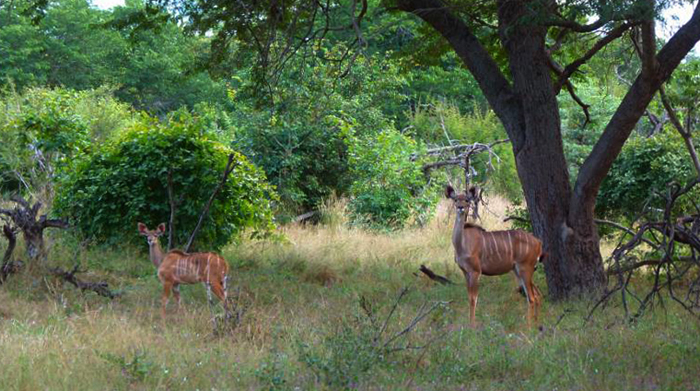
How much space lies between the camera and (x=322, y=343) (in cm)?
705

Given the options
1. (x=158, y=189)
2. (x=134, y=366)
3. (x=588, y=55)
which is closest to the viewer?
(x=134, y=366)

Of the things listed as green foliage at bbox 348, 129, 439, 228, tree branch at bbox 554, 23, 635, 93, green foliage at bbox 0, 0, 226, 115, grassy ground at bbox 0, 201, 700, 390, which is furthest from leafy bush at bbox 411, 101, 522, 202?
tree branch at bbox 554, 23, 635, 93

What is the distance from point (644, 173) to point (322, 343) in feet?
26.0

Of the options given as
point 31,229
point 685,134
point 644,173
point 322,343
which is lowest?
point 322,343

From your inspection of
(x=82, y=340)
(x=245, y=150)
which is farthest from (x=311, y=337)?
(x=245, y=150)

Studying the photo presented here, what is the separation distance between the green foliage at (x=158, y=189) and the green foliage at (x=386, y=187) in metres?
4.36

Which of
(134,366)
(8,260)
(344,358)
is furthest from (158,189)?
(344,358)

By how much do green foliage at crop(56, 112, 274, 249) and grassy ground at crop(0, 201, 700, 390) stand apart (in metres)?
1.29

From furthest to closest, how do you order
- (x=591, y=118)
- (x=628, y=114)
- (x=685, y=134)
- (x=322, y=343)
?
(x=591, y=118), (x=685, y=134), (x=628, y=114), (x=322, y=343)

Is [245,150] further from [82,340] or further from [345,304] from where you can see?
[82,340]

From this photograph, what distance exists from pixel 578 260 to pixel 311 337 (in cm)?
396

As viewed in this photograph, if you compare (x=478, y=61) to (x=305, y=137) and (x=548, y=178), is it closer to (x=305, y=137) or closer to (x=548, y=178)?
(x=548, y=178)

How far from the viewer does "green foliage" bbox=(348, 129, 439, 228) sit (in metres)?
17.6

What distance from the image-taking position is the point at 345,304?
400 inches
